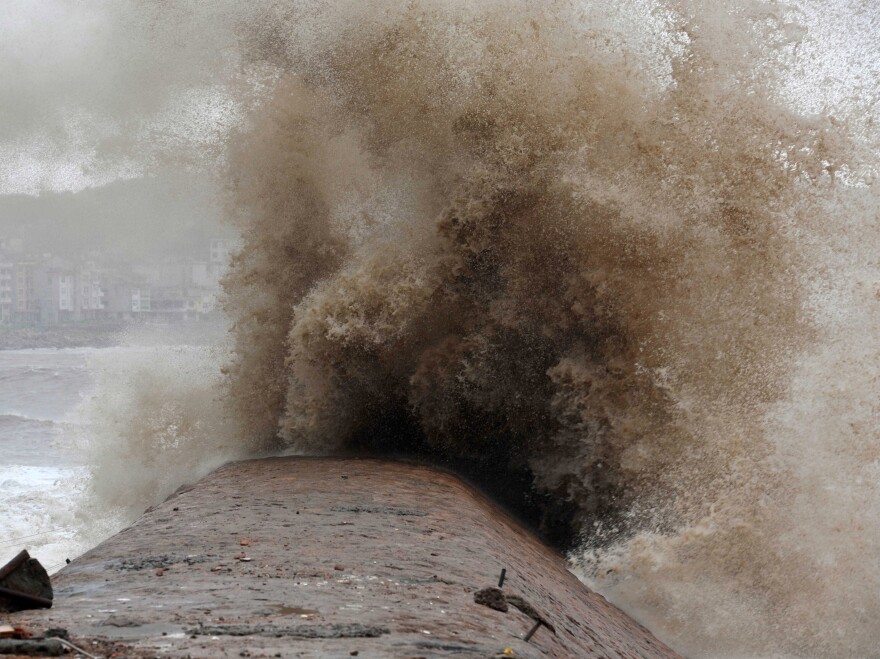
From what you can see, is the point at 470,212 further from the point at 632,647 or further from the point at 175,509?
the point at 632,647

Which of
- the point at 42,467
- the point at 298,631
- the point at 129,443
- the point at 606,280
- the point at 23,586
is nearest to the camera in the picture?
the point at 298,631

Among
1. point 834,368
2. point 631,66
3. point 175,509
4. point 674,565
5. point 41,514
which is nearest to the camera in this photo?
point 175,509

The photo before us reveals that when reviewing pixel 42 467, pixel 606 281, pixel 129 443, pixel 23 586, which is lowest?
pixel 42 467

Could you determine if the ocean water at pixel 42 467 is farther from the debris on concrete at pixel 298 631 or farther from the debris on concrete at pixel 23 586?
the debris on concrete at pixel 298 631

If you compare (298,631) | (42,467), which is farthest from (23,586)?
(42,467)

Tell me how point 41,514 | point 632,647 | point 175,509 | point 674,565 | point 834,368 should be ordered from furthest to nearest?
point 41,514
point 834,368
point 674,565
point 175,509
point 632,647

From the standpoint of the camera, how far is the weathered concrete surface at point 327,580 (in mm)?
2916

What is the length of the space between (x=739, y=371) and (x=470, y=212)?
7.08 ft

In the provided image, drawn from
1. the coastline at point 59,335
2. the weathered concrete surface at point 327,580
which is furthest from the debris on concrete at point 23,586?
the coastline at point 59,335

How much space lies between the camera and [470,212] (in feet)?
23.6

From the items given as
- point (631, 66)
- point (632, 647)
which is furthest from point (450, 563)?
point (631, 66)

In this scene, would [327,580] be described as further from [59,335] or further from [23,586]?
[59,335]

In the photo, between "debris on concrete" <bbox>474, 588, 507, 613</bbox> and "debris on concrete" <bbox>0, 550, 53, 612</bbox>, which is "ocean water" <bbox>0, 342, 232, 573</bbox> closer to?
"debris on concrete" <bbox>0, 550, 53, 612</bbox>

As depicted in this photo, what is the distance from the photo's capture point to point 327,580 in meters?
3.64
